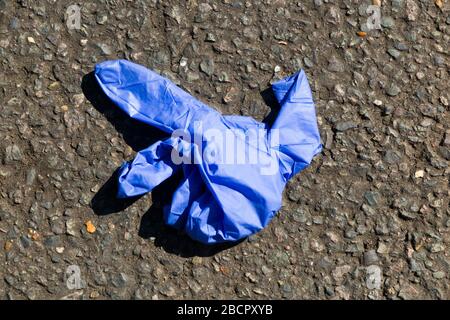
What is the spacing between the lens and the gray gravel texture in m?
3.38

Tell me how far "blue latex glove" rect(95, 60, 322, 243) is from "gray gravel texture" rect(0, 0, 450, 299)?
3.4 inches

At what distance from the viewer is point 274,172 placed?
132 inches

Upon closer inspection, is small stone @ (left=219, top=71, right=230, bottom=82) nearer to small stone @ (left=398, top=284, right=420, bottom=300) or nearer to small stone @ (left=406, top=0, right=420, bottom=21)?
small stone @ (left=406, top=0, right=420, bottom=21)

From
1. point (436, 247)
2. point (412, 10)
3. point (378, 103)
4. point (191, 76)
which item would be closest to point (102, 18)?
point (191, 76)

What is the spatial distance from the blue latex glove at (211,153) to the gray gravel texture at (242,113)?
0.09 metres

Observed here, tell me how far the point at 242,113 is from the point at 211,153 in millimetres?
351

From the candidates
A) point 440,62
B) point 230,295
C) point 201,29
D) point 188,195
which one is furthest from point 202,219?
point 440,62

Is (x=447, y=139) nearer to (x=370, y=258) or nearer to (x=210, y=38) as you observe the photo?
(x=370, y=258)

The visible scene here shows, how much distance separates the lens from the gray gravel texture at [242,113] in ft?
11.1

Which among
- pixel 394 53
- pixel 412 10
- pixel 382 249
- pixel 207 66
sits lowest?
pixel 382 249

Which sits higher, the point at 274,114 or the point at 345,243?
the point at 274,114

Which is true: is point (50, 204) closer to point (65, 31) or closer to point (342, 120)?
point (65, 31)

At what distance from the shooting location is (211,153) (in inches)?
129

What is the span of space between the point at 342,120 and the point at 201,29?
0.82m
